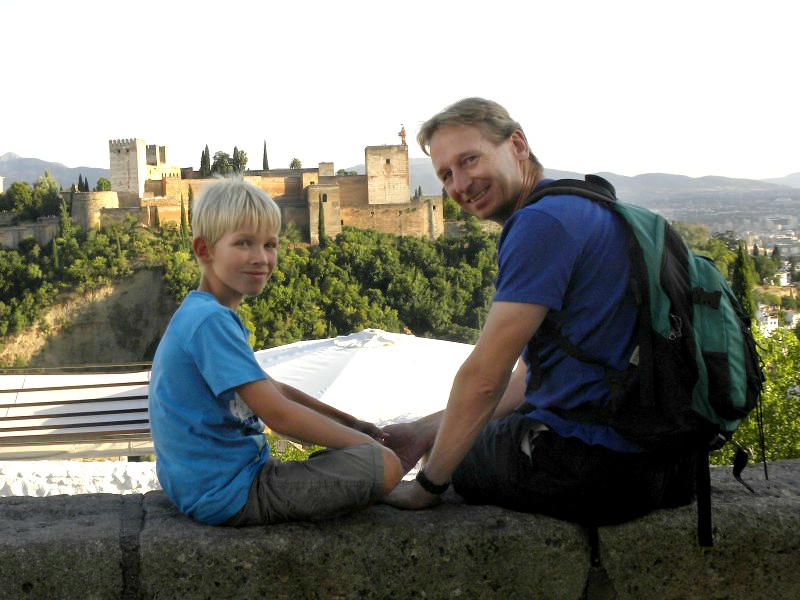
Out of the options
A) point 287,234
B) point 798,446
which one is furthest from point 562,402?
point 287,234

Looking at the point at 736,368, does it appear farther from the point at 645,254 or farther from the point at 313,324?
the point at 313,324

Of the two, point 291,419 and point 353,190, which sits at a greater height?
point 353,190

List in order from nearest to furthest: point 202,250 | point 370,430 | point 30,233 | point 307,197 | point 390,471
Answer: point 390,471 < point 202,250 < point 370,430 < point 30,233 < point 307,197

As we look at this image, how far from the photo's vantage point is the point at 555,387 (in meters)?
1.85

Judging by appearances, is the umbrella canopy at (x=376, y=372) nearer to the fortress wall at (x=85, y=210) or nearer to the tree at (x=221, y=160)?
the fortress wall at (x=85, y=210)

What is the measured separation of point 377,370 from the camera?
977cm

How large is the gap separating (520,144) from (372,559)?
0.97m

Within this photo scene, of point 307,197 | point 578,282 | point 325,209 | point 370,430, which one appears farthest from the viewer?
point 307,197

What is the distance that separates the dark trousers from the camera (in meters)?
1.79

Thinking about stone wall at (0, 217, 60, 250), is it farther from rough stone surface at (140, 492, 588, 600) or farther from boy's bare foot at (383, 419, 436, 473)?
rough stone surface at (140, 492, 588, 600)

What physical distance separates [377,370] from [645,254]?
8.09 metres

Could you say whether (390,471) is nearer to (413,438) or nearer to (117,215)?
(413,438)

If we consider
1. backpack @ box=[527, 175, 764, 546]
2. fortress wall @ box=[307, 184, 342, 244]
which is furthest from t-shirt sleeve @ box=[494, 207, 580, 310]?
fortress wall @ box=[307, 184, 342, 244]

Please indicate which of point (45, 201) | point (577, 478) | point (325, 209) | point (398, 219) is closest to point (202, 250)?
point (577, 478)
